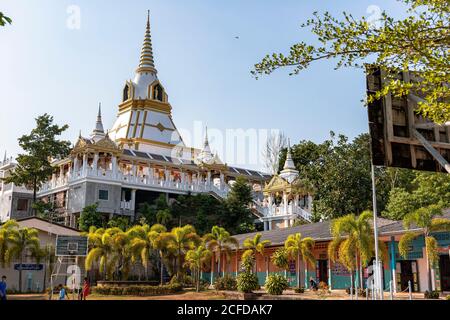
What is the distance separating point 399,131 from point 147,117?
42.4 metres

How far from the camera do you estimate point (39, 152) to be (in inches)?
1508

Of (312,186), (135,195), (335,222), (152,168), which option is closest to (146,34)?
(152,168)

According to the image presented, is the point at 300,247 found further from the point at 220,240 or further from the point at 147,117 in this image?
the point at 147,117

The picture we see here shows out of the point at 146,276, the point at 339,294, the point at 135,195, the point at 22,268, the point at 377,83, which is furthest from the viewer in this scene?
the point at 135,195

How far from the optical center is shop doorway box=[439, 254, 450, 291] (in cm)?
2220

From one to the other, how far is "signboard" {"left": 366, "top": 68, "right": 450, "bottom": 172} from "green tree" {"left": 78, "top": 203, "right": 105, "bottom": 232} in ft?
88.6

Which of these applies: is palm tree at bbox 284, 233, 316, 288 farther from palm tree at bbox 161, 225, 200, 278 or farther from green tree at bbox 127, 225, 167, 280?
green tree at bbox 127, 225, 167, 280

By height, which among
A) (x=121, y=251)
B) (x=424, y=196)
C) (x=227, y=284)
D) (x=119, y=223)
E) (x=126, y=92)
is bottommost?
(x=227, y=284)

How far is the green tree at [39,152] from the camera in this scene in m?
37.5

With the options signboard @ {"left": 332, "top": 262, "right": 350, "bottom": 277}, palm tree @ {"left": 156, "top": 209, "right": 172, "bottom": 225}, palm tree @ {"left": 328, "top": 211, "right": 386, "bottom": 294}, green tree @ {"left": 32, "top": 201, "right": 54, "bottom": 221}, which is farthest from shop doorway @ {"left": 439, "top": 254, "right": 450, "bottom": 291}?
green tree @ {"left": 32, "top": 201, "right": 54, "bottom": 221}

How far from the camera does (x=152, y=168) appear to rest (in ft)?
143

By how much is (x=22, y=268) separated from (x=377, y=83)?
2367cm

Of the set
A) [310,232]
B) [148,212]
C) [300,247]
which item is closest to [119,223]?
[148,212]
